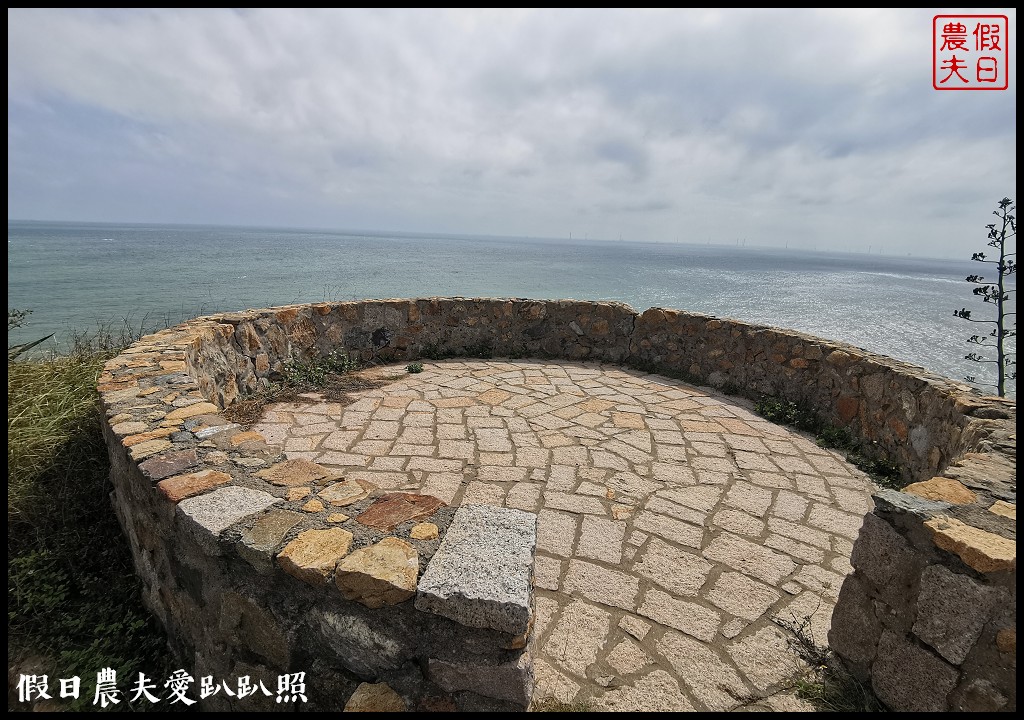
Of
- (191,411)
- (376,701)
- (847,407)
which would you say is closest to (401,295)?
(847,407)

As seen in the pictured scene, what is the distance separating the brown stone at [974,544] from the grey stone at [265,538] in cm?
242

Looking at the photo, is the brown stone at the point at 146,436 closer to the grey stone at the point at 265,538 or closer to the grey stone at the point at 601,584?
the grey stone at the point at 265,538

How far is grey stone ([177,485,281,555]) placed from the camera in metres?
1.85

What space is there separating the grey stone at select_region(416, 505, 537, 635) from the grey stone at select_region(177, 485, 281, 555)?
0.82 meters

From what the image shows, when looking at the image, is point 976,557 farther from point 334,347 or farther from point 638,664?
point 334,347

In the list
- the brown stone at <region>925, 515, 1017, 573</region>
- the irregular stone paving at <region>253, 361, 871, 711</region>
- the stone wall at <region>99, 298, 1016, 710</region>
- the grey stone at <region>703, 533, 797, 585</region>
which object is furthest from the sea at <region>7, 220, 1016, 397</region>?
the brown stone at <region>925, 515, 1017, 573</region>

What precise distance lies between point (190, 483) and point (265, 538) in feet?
2.01

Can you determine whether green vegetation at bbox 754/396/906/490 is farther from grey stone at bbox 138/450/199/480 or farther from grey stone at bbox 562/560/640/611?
grey stone at bbox 138/450/199/480

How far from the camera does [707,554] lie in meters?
2.99

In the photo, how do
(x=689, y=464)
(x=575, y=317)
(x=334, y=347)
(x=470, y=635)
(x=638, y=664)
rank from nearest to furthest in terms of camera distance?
(x=470, y=635) < (x=638, y=664) < (x=689, y=464) < (x=334, y=347) < (x=575, y=317)

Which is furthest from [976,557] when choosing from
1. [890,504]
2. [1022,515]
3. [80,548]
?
[80,548]

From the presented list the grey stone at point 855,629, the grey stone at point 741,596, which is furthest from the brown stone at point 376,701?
the grey stone at point 855,629

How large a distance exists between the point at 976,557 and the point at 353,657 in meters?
2.17

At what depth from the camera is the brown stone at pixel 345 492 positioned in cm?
215
